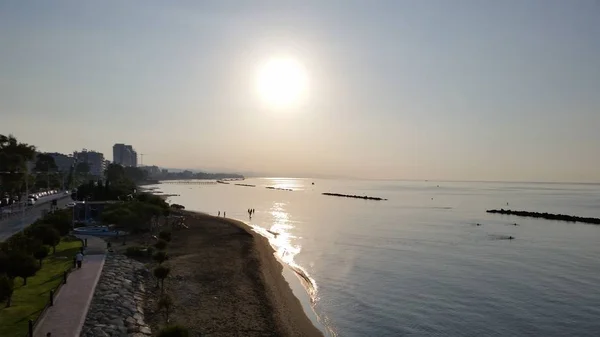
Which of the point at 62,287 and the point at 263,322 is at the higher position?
the point at 62,287

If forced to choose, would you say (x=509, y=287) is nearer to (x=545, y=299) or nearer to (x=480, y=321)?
(x=545, y=299)

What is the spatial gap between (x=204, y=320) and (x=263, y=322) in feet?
10.9

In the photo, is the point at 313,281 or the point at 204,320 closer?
the point at 204,320

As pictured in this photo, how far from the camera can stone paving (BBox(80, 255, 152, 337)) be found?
1951cm

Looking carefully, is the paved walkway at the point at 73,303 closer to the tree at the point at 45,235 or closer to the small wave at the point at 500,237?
the tree at the point at 45,235

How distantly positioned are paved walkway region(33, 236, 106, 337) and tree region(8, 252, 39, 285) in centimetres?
197

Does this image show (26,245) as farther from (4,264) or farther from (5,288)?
(5,288)

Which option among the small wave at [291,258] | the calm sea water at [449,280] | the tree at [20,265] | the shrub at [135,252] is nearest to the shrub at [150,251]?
the shrub at [135,252]

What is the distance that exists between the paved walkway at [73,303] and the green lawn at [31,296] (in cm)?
67

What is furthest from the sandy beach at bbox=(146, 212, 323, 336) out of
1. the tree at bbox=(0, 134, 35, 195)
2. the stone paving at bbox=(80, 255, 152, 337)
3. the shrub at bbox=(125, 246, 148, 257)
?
the tree at bbox=(0, 134, 35, 195)

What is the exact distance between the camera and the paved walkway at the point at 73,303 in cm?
1769

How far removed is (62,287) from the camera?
78.2 ft

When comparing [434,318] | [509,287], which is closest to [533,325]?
[434,318]

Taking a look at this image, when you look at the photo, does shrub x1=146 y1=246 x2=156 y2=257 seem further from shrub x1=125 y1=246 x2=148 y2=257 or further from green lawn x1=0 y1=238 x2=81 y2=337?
green lawn x1=0 y1=238 x2=81 y2=337
